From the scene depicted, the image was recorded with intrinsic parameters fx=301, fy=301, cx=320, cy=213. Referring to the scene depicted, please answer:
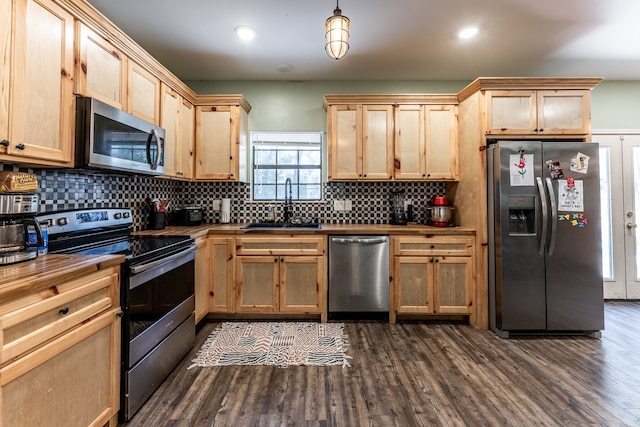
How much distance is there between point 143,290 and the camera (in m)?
1.72

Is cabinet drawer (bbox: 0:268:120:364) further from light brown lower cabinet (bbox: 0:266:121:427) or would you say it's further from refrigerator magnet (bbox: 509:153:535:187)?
refrigerator magnet (bbox: 509:153:535:187)

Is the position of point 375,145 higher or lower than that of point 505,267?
higher

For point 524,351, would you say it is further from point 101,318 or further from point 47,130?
point 47,130

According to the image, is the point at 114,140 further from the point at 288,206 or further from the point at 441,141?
the point at 441,141

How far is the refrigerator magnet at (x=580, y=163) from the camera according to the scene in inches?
105

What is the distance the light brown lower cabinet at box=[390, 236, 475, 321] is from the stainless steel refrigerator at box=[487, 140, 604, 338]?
1.07 feet

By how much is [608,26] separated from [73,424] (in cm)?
453

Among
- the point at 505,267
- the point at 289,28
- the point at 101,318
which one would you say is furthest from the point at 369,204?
the point at 101,318

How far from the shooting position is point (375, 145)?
3.32 m

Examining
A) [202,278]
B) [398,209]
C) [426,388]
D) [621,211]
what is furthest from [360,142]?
[621,211]

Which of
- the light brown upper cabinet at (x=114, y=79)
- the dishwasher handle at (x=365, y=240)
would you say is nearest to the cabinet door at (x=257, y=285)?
the dishwasher handle at (x=365, y=240)

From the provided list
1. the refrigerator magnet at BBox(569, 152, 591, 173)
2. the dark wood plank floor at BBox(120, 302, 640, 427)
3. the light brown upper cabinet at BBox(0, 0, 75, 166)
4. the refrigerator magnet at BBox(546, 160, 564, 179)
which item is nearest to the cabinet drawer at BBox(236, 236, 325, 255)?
the dark wood plank floor at BBox(120, 302, 640, 427)

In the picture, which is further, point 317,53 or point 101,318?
point 317,53

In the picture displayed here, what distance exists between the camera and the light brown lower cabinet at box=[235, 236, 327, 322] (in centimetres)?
296
